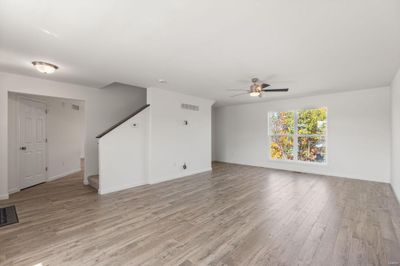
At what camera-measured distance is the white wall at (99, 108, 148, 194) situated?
13.6ft

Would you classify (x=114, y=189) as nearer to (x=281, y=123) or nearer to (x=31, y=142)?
(x=31, y=142)

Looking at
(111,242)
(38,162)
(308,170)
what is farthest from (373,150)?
(38,162)

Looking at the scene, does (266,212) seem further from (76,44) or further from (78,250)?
(76,44)

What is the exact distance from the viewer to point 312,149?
5.99 m

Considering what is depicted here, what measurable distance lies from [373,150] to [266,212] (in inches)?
160

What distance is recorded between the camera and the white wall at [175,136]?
4.91 metres

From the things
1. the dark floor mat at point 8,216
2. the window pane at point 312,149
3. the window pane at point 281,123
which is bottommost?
the dark floor mat at point 8,216

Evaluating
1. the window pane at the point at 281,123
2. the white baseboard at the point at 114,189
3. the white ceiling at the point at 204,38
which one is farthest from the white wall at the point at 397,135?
the white baseboard at the point at 114,189

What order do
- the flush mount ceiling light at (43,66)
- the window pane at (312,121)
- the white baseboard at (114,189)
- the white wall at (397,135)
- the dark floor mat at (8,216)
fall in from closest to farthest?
the dark floor mat at (8,216), the flush mount ceiling light at (43,66), the white wall at (397,135), the white baseboard at (114,189), the window pane at (312,121)

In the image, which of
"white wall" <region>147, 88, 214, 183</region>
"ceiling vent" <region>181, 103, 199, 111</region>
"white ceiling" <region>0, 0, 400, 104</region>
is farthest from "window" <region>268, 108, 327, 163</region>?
"ceiling vent" <region>181, 103, 199, 111</region>

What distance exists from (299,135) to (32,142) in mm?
7707

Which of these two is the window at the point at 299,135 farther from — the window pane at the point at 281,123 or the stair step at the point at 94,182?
the stair step at the point at 94,182

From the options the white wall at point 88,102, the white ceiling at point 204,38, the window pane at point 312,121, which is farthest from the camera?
the window pane at point 312,121

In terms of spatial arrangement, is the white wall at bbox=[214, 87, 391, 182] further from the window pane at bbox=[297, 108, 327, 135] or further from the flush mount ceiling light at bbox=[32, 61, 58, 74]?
the flush mount ceiling light at bbox=[32, 61, 58, 74]
